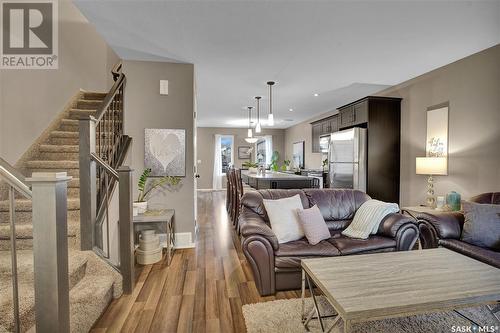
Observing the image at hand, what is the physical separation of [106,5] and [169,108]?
138 cm

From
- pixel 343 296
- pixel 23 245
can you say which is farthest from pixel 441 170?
pixel 23 245

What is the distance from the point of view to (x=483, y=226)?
7.51 ft

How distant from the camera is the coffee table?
1.29 m

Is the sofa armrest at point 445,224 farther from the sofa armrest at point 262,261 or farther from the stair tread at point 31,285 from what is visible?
the stair tread at point 31,285

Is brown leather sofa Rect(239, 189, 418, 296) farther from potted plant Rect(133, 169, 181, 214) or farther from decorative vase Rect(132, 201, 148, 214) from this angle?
decorative vase Rect(132, 201, 148, 214)

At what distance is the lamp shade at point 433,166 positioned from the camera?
318cm

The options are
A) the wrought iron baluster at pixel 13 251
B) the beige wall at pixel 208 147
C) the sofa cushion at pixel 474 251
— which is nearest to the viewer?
the wrought iron baluster at pixel 13 251

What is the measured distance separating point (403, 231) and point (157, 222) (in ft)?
8.95

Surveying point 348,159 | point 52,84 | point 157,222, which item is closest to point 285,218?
point 157,222

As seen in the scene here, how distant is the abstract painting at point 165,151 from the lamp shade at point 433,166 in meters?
3.38

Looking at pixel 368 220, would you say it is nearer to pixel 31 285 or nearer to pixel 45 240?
pixel 45 240

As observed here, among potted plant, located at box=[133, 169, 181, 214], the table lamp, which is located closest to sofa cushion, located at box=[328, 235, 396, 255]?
the table lamp

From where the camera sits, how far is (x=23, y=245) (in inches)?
81.8

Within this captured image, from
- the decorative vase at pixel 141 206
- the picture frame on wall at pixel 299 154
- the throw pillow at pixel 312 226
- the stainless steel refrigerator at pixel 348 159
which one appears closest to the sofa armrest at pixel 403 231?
the throw pillow at pixel 312 226
